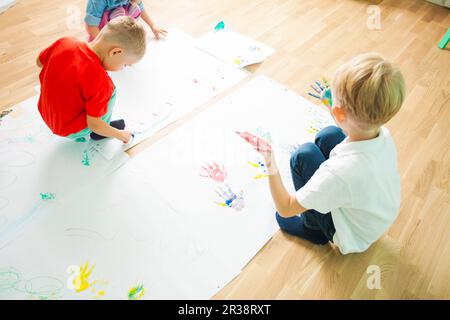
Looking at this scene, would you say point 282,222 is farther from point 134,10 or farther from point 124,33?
point 134,10

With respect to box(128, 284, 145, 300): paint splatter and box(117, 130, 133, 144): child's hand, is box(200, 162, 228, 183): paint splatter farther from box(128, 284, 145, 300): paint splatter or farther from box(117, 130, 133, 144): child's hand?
box(128, 284, 145, 300): paint splatter

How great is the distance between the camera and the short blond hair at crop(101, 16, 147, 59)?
0.94 metres

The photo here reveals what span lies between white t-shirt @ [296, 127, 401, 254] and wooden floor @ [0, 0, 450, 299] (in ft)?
0.73

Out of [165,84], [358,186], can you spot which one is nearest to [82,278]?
[358,186]

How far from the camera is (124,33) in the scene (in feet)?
3.08

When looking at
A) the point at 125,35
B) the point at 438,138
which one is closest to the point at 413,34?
the point at 438,138

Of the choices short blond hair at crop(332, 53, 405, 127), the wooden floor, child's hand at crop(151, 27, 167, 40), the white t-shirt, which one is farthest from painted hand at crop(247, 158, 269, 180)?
child's hand at crop(151, 27, 167, 40)

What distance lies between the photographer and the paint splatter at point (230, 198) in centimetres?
106

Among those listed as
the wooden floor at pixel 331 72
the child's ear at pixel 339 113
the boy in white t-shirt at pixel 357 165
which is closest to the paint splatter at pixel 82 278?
the wooden floor at pixel 331 72

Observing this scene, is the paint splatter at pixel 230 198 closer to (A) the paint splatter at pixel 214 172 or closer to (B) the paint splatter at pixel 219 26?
(A) the paint splatter at pixel 214 172

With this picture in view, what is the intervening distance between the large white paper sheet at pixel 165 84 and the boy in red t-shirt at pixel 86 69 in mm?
212

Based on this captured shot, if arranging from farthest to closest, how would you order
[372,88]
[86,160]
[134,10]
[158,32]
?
[158,32] < [134,10] < [86,160] < [372,88]

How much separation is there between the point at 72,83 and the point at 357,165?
0.82 metres
